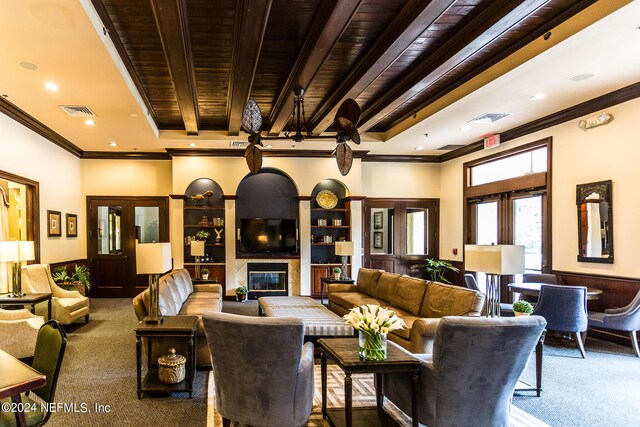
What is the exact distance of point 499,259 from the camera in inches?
141

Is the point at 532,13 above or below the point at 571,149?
above

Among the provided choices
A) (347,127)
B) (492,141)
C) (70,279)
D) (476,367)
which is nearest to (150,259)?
(347,127)

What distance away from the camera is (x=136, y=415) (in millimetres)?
3365

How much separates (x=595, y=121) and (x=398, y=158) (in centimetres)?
464

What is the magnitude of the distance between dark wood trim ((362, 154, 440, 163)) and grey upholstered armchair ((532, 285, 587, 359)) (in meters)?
5.40

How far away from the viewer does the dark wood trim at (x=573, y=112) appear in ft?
17.5

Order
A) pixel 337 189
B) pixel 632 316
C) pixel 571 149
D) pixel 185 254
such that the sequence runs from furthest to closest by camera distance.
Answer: pixel 337 189, pixel 185 254, pixel 571 149, pixel 632 316

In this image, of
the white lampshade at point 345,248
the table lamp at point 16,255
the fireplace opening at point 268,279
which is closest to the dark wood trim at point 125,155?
the fireplace opening at point 268,279

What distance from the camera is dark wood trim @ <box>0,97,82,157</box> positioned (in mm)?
5925

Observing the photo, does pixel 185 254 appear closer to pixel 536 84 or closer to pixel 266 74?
pixel 266 74

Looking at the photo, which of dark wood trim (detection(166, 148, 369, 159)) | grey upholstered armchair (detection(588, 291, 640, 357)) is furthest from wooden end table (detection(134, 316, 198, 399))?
dark wood trim (detection(166, 148, 369, 159))

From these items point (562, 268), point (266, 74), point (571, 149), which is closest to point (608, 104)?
point (571, 149)

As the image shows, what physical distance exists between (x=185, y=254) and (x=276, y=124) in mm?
3774

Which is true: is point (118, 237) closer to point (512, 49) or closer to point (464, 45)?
point (464, 45)
